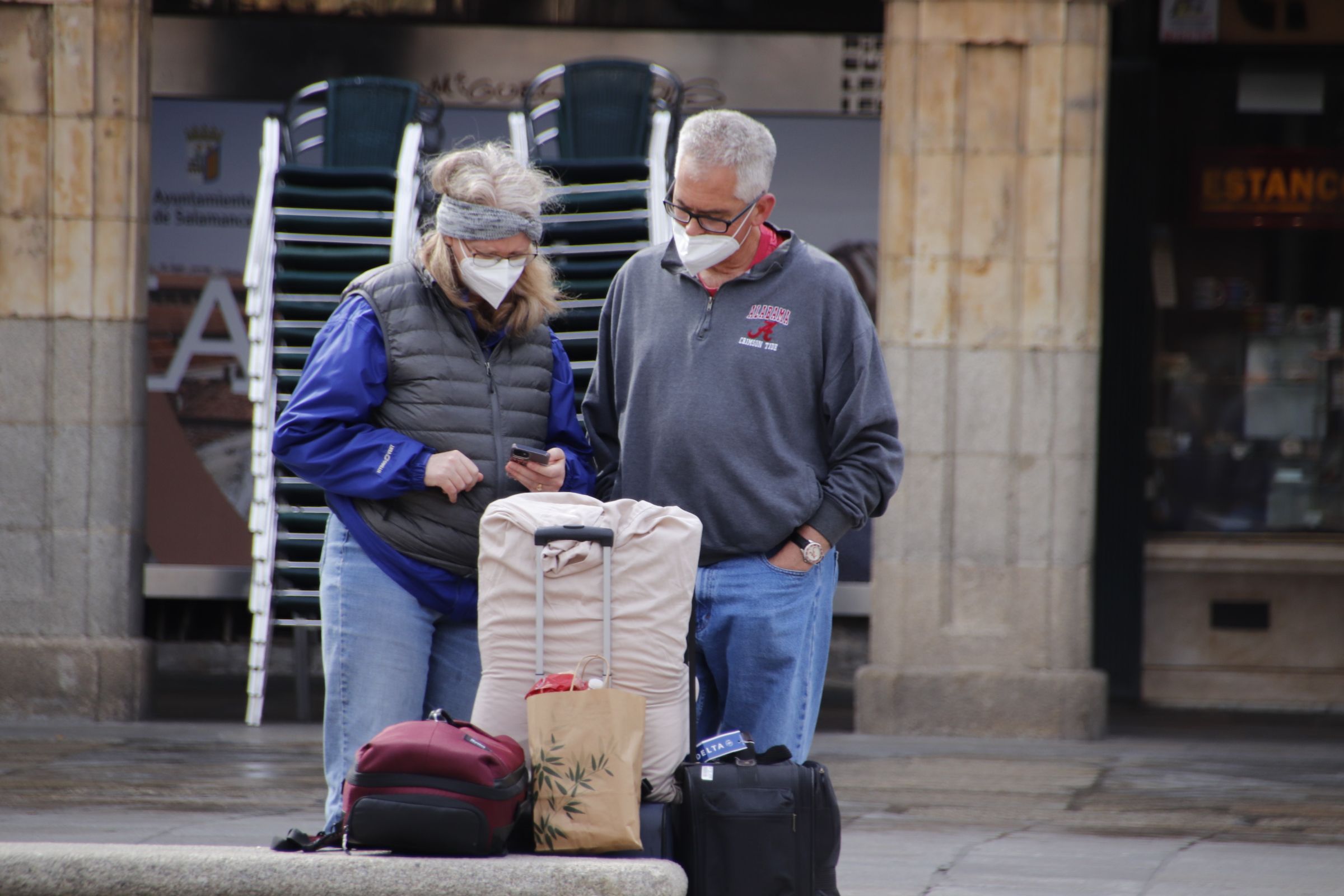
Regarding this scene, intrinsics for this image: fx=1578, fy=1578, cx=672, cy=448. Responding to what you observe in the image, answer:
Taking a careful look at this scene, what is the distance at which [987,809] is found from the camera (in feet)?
19.2

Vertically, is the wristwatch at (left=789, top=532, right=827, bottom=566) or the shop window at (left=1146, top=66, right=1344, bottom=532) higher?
the shop window at (left=1146, top=66, right=1344, bottom=532)

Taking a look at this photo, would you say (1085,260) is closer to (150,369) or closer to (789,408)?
(789,408)

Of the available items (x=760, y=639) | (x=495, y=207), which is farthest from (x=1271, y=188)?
(x=495, y=207)

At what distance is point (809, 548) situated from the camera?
3.49 meters

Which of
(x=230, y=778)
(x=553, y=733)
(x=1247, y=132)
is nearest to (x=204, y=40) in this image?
(x=230, y=778)

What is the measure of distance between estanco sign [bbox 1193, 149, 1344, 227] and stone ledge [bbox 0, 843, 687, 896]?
673 cm

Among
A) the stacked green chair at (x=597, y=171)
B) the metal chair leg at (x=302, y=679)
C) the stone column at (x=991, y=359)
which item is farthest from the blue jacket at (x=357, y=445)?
the metal chair leg at (x=302, y=679)

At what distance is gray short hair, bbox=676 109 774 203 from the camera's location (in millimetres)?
3422

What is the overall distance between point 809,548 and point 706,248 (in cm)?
70

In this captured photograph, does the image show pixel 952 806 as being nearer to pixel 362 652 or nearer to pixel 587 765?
pixel 362 652

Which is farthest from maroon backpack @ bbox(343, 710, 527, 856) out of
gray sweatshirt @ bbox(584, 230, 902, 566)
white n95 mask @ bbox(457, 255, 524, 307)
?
white n95 mask @ bbox(457, 255, 524, 307)

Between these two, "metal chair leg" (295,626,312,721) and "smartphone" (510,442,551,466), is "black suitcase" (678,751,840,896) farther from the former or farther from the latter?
"metal chair leg" (295,626,312,721)

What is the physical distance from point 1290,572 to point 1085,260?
248 cm

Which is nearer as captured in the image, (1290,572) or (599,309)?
(599,309)
